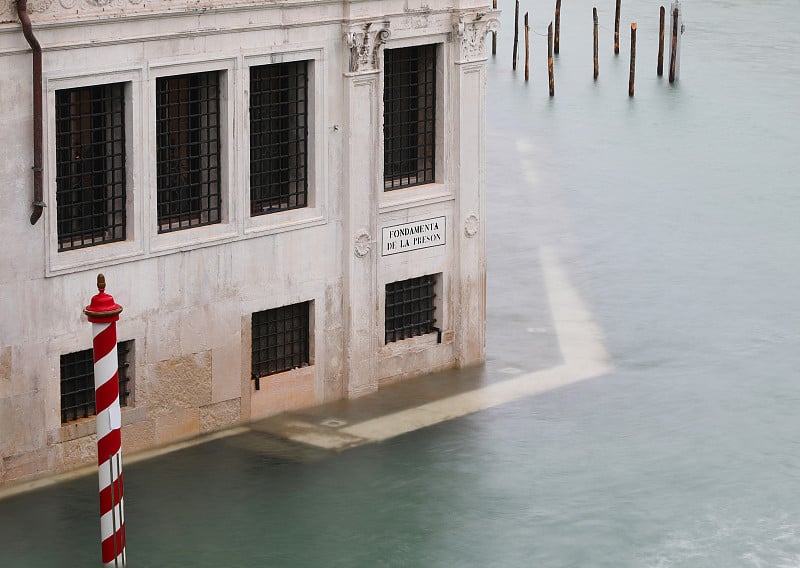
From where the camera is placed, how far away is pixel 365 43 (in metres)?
28.2

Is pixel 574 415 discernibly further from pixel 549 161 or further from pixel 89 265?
pixel 549 161

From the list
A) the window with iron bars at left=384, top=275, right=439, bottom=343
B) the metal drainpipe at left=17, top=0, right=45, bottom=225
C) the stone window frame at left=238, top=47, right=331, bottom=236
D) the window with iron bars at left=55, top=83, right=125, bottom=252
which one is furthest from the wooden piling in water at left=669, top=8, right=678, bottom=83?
the metal drainpipe at left=17, top=0, right=45, bottom=225

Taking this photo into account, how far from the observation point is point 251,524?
2456cm

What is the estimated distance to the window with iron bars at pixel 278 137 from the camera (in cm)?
2780

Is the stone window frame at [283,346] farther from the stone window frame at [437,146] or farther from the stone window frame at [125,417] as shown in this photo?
the stone window frame at [125,417]

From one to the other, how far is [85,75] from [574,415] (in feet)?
27.5

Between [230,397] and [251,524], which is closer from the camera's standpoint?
[251,524]

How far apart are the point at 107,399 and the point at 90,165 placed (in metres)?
4.79

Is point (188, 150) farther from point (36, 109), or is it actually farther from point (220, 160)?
point (36, 109)

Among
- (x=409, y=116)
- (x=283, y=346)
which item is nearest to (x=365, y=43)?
(x=409, y=116)

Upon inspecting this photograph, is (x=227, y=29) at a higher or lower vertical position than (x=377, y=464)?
higher

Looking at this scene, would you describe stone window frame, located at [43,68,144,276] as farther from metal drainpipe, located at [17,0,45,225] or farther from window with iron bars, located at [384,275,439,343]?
window with iron bars, located at [384,275,439,343]

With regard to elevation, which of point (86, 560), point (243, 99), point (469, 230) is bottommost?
point (86, 560)

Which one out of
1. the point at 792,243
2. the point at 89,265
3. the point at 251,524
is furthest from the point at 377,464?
the point at 792,243
